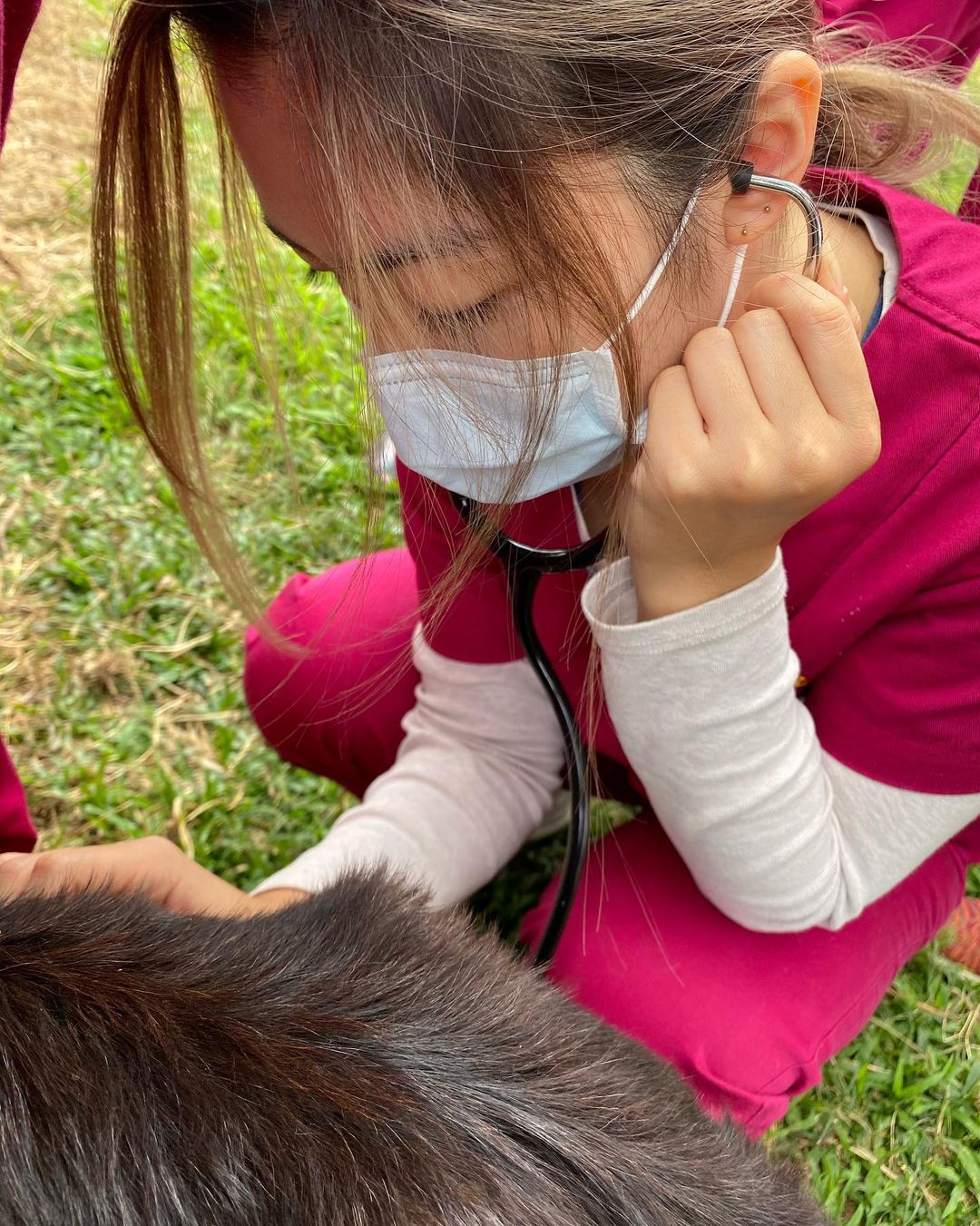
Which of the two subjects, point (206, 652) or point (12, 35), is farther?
point (206, 652)

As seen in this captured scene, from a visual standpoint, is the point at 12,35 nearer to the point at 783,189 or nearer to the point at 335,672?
the point at 783,189

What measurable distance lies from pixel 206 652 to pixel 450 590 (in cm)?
83

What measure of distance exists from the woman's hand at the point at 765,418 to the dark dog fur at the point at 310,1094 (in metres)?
0.43

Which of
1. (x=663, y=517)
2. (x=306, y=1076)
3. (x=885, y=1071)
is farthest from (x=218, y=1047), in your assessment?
(x=885, y=1071)

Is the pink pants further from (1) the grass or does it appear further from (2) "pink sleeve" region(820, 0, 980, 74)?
(2) "pink sleeve" region(820, 0, 980, 74)

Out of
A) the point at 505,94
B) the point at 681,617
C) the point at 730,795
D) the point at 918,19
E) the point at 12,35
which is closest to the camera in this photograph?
the point at 505,94

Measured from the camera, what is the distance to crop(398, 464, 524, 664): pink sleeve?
134cm

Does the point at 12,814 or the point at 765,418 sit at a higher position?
the point at 765,418

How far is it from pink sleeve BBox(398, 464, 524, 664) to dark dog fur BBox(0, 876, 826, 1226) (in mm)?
577

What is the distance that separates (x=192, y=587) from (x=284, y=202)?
1.26 metres

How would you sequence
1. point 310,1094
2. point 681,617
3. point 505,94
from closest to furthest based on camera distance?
point 310,1094
point 505,94
point 681,617

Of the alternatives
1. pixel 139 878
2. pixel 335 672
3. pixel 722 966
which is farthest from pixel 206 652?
pixel 722 966

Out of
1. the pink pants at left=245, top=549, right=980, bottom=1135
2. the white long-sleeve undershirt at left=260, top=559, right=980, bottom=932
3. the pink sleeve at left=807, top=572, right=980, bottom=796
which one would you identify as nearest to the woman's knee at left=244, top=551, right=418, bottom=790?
the pink pants at left=245, top=549, right=980, bottom=1135

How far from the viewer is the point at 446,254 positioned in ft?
2.90
